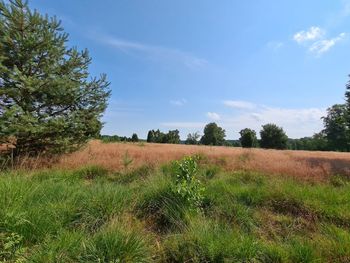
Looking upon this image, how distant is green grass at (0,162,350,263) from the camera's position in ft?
11.6

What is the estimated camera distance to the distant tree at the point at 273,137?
6281 cm

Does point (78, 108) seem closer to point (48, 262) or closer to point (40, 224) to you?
point (40, 224)

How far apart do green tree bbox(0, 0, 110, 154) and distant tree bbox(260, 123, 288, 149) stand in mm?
56512

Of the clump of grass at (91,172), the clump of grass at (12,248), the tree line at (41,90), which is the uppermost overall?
the tree line at (41,90)

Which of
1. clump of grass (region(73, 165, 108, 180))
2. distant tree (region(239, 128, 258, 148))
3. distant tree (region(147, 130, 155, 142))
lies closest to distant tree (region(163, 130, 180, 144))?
distant tree (region(147, 130, 155, 142))

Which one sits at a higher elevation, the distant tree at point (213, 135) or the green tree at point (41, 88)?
the distant tree at point (213, 135)

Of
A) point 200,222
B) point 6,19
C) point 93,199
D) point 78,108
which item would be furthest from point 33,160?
point 200,222

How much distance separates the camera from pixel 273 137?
63.3 metres

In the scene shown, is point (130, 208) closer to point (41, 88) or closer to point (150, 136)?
point (41, 88)

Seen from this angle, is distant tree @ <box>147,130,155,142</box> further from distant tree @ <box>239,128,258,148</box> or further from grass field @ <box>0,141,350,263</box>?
grass field @ <box>0,141,350,263</box>

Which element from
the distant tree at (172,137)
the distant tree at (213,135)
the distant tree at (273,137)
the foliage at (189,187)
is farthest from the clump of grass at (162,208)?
the distant tree at (213,135)

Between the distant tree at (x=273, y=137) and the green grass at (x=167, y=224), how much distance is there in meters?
59.4

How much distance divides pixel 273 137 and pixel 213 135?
1441 centimetres

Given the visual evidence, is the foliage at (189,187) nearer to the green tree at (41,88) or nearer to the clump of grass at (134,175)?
the clump of grass at (134,175)
